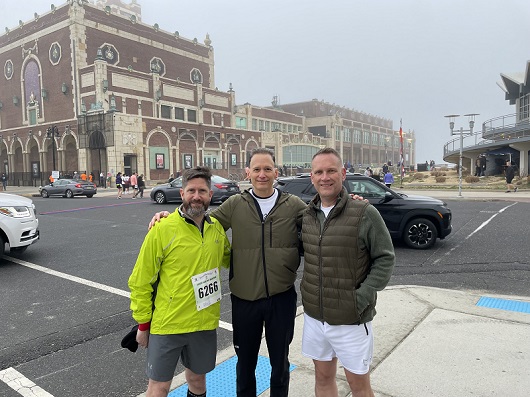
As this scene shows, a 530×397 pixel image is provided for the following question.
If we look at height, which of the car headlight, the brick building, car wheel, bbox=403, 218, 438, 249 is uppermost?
the brick building

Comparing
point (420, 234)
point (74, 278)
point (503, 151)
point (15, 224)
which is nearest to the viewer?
point (74, 278)

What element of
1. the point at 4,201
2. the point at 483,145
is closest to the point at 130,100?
the point at 483,145

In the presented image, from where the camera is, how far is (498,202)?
18.2 m

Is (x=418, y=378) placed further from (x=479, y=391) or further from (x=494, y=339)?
(x=494, y=339)

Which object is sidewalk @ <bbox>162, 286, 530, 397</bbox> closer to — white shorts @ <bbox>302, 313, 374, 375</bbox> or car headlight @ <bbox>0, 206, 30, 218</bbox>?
white shorts @ <bbox>302, 313, 374, 375</bbox>

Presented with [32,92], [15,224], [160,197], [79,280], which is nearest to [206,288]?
[79,280]

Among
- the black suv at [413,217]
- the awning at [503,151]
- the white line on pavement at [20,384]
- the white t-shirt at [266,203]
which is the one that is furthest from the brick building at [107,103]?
the white t-shirt at [266,203]

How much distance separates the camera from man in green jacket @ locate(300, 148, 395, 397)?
2.44 m

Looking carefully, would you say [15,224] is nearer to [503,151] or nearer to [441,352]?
[441,352]

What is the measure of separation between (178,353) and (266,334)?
0.61 meters

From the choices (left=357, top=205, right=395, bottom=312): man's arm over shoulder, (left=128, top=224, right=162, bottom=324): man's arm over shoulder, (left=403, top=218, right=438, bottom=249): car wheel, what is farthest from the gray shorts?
(left=403, top=218, right=438, bottom=249): car wheel

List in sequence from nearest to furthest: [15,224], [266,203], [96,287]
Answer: [266,203] → [96,287] → [15,224]

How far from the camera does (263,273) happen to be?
269 cm

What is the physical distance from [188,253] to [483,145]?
3994 cm
